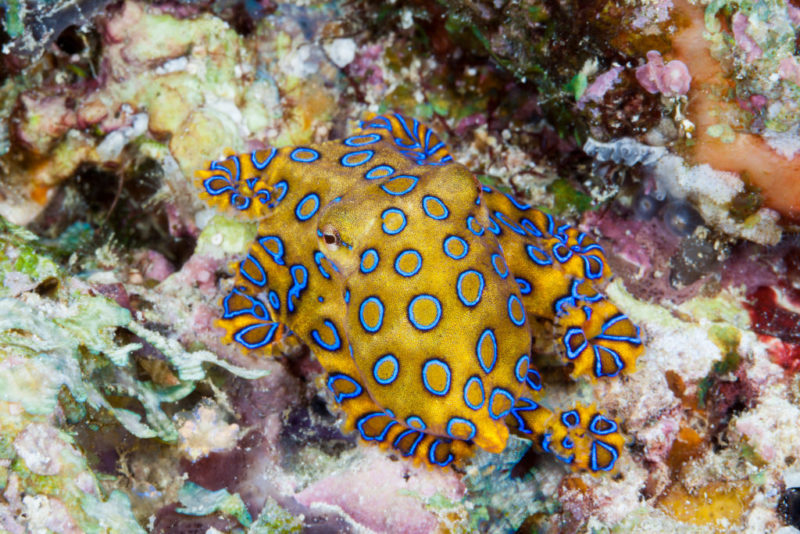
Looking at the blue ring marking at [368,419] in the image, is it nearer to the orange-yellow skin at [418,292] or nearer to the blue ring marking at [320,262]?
the orange-yellow skin at [418,292]

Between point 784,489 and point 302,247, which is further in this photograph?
point 302,247

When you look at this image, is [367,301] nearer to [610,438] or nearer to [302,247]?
[302,247]

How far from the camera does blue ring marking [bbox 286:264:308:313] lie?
4840mm

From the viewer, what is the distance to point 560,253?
5039 mm

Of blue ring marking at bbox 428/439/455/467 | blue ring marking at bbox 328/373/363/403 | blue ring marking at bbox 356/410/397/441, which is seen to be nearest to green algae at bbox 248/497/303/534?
blue ring marking at bbox 356/410/397/441

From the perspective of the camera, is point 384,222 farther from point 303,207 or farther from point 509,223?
point 509,223

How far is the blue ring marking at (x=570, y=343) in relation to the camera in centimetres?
488

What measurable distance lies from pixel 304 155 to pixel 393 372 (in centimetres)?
221

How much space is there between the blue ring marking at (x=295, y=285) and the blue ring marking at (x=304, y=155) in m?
0.97

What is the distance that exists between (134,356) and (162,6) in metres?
3.84

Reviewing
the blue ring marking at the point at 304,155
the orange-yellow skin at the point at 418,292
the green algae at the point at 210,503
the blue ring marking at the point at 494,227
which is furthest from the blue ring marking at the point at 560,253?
the green algae at the point at 210,503

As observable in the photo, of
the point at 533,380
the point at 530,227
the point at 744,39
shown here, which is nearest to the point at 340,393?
the point at 533,380

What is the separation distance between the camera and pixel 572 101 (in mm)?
5332

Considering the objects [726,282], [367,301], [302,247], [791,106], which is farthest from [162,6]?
[726,282]
